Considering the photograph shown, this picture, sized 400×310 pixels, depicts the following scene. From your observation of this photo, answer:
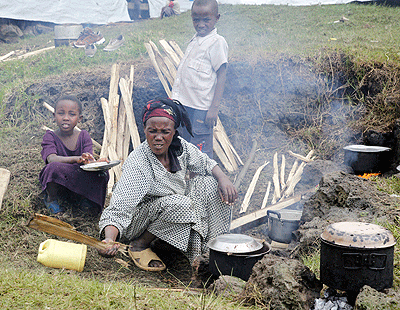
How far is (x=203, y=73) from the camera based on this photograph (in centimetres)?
482

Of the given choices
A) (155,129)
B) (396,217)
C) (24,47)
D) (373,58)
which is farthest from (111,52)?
(396,217)

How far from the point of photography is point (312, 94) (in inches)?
264

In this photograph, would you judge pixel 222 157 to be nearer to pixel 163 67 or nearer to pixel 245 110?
pixel 245 110

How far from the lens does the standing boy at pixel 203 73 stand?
4723 millimetres

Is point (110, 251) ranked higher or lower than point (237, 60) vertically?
lower

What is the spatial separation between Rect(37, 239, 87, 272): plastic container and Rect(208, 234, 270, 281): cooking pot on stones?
114cm

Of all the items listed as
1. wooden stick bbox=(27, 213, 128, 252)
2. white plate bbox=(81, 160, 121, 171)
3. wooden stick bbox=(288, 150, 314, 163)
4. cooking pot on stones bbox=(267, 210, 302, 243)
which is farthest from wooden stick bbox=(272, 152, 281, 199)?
wooden stick bbox=(27, 213, 128, 252)

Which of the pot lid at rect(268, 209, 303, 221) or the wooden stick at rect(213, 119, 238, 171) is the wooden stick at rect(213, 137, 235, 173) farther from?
the pot lid at rect(268, 209, 303, 221)

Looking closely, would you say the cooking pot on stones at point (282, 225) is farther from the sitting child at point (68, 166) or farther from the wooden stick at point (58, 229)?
the wooden stick at point (58, 229)

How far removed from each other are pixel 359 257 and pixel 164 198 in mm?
1741

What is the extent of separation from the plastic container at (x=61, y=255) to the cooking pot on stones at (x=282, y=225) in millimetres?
1991

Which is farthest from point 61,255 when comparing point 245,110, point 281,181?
point 245,110

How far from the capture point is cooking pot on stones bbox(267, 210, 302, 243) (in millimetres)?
4070

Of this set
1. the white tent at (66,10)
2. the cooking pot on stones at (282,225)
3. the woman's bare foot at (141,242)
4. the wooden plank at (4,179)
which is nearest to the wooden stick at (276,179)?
Answer: the cooking pot on stones at (282,225)
